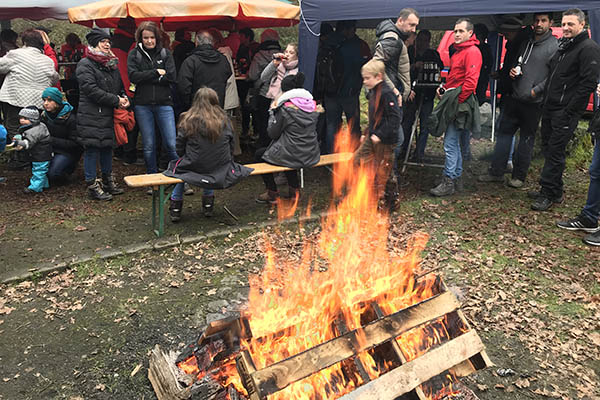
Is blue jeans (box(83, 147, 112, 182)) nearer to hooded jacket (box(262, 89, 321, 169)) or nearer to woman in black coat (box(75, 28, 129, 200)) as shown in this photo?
woman in black coat (box(75, 28, 129, 200))

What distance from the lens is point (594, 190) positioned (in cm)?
602

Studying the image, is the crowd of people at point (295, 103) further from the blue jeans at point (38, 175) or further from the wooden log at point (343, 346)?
the wooden log at point (343, 346)

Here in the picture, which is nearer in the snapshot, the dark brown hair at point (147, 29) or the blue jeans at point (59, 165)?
the dark brown hair at point (147, 29)

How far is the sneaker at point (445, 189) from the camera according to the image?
24.5 feet

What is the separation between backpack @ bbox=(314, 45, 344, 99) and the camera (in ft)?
27.1

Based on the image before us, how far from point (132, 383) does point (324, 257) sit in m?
2.64

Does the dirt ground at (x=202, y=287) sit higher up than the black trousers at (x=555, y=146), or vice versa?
the black trousers at (x=555, y=146)

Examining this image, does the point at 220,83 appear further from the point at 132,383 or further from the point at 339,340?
the point at 339,340

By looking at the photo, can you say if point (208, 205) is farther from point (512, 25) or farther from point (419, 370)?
point (512, 25)

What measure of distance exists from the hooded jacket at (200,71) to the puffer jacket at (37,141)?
2061 millimetres

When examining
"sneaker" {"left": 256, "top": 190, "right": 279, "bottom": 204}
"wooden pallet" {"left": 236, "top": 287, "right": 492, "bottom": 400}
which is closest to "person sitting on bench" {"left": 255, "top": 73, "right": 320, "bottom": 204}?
"sneaker" {"left": 256, "top": 190, "right": 279, "bottom": 204}

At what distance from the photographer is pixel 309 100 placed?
255 inches

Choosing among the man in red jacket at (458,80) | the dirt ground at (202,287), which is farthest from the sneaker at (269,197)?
the man in red jacket at (458,80)

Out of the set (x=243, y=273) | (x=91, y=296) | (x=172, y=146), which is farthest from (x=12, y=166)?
(x=243, y=273)
